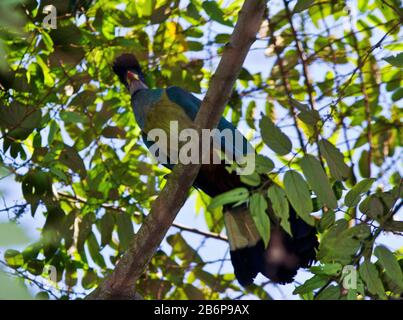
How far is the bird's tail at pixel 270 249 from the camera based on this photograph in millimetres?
3256

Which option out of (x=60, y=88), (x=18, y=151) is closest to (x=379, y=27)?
(x=60, y=88)

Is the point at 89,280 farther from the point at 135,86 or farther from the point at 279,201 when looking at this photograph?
the point at 279,201

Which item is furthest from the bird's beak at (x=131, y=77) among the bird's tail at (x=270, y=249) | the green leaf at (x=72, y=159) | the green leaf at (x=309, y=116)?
the green leaf at (x=309, y=116)

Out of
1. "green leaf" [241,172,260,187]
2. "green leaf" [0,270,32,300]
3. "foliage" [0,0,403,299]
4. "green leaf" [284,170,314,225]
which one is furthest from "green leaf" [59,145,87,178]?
"green leaf" [0,270,32,300]

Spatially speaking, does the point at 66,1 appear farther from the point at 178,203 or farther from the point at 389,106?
the point at 389,106

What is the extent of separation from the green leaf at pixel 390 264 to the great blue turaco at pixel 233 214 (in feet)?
3.26

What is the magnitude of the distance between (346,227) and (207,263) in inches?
83.1

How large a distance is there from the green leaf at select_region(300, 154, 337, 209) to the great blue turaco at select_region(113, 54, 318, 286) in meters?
0.96

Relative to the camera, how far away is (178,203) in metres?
2.98

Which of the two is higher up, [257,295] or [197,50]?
[197,50]

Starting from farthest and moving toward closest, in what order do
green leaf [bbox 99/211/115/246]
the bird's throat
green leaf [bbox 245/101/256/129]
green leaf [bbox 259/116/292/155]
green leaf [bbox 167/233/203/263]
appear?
green leaf [bbox 245/101/256/129], green leaf [bbox 167/233/203/263], the bird's throat, green leaf [bbox 99/211/115/246], green leaf [bbox 259/116/292/155]

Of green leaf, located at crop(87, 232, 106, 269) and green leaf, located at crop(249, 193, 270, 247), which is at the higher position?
green leaf, located at crop(87, 232, 106, 269)

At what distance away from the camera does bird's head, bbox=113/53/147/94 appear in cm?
445

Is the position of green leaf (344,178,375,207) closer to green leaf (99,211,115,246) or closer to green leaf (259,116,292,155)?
green leaf (259,116,292,155)
